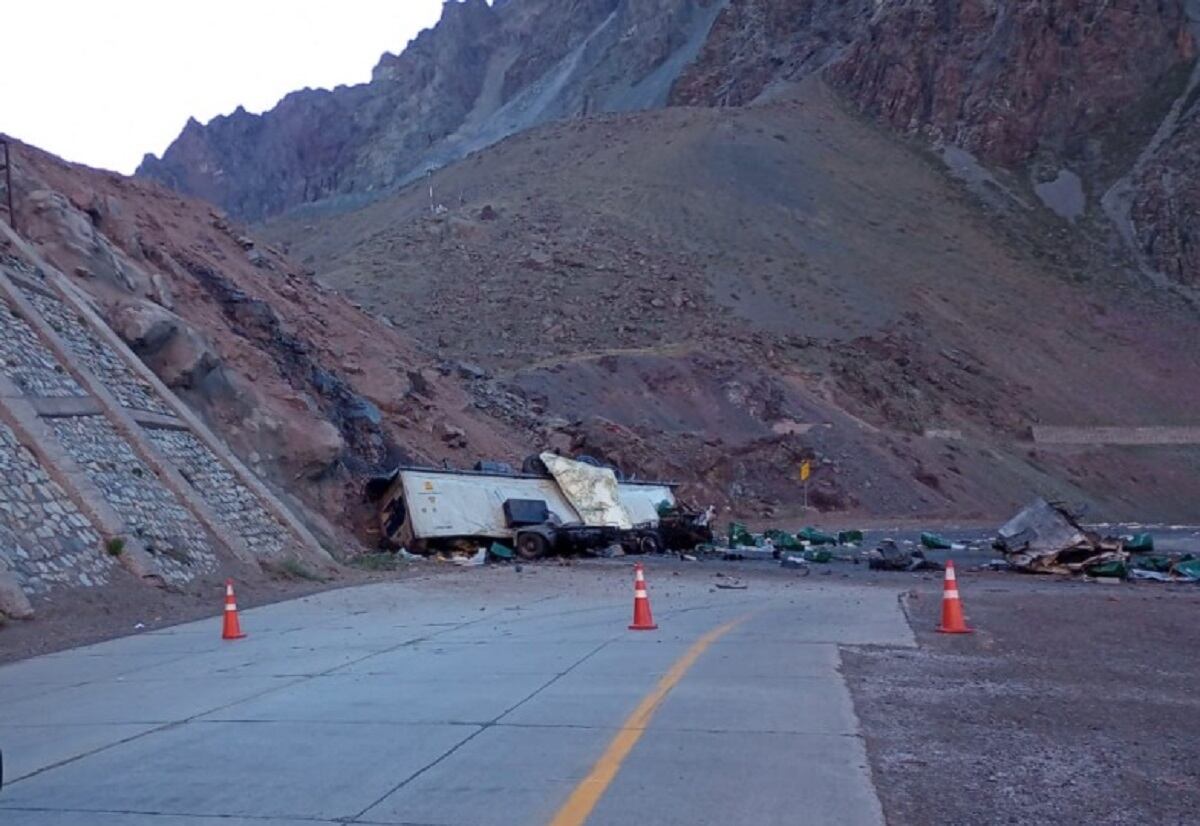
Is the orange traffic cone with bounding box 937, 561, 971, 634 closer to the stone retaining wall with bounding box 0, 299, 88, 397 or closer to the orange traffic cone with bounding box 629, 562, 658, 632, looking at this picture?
the orange traffic cone with bounding box 629, 562, 658, 632

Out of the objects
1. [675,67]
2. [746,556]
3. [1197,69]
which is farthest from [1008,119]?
[746,556]

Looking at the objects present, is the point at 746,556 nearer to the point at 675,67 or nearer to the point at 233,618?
the point at 233,618

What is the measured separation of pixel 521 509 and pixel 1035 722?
2198 centimetres

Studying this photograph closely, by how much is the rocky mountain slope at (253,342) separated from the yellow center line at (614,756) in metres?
16.1

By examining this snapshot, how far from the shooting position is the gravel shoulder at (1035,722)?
7.04m

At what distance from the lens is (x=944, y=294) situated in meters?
73.6

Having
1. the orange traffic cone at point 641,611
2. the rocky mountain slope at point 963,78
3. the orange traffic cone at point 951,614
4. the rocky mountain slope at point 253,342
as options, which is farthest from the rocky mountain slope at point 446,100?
the orange traffic cone at point 951,614

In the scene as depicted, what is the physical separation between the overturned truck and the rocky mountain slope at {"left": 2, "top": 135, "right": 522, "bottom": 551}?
52.1 inches

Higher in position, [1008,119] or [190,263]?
[1008,119]

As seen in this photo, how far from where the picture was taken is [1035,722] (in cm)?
936

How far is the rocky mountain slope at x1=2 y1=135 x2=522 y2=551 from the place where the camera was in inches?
1045

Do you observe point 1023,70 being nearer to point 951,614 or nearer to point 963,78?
point 963,78

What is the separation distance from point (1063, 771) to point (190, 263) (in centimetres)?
2895

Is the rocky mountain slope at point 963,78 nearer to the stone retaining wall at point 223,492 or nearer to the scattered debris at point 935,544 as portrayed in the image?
the scattered debris at point 935,544
